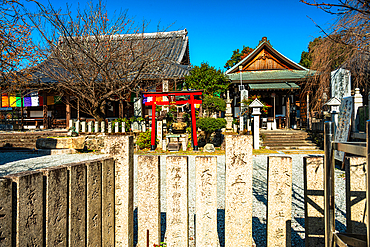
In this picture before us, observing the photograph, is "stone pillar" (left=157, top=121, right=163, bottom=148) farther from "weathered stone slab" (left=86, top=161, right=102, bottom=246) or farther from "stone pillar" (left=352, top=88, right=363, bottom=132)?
"weathered stone slab" (left=86, top=161, right=102, bottom=246)

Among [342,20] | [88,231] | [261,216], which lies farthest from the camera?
[342,20]

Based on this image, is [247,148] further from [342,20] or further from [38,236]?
[342,20]

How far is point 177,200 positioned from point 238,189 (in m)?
0.43

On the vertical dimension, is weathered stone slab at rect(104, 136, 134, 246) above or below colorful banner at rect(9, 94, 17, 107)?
below

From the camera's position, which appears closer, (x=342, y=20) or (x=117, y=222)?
(x=117, y=222)

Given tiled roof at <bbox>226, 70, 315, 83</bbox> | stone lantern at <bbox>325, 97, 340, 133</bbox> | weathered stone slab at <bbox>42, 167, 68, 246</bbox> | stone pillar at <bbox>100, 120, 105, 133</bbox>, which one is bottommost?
weathered stone slab at <bbox>42, 167, 68, 246</bbox>

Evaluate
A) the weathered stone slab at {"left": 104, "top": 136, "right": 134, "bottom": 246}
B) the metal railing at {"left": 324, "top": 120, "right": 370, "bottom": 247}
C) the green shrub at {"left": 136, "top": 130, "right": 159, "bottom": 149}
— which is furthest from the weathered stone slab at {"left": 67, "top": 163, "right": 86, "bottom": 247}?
the green shrub at {"left": 136, "top": 130, "right": 159, "bottom": 149}

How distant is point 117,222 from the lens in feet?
5.44

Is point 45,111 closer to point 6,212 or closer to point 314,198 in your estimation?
point 6,212

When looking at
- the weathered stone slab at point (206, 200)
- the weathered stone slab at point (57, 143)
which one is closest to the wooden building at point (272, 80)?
the weathered stone slab at point (57, 143)

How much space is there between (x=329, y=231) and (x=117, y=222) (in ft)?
4.49

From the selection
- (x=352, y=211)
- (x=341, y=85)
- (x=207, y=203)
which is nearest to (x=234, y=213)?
(x=207, y=203)

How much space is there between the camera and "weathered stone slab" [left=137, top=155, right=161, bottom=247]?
158cm

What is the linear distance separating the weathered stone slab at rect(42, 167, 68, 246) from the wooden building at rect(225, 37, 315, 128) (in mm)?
13564
